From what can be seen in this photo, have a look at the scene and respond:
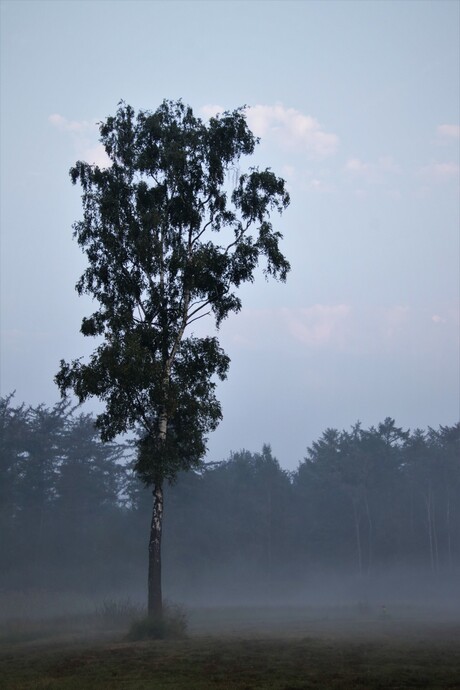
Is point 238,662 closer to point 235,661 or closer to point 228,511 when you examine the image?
point 235,661

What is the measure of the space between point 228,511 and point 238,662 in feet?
269

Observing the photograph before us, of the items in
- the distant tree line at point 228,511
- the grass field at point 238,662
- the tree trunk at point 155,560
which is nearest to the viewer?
the grass field at point 238,662

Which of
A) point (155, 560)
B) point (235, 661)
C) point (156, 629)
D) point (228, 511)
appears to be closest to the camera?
point (235, 661)

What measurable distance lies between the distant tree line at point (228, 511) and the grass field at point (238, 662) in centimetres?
4865

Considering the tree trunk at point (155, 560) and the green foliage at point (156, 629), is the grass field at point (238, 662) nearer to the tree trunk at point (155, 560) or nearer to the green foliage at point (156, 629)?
the green foliage at point (156, 629)

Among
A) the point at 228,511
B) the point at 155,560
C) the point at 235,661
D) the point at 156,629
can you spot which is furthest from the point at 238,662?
the point at 228,511

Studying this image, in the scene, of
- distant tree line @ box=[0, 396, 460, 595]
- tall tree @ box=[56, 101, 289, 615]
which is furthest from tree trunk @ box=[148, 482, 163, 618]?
distant tree line @ box=[0, 396, 460, 595]

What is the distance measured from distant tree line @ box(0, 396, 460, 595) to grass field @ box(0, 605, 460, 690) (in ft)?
160

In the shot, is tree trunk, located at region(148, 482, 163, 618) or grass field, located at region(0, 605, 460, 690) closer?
grass field, located at region(0, 605, 460, 690)

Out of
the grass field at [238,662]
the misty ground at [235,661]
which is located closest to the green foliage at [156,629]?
the grass field at [238,662]

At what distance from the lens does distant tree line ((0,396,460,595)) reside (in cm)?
7525

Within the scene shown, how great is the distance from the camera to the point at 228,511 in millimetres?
98938

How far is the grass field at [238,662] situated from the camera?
15.0m

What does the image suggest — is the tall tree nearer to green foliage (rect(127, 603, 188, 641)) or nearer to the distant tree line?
green foliage (rect(127, 603, 188, 641))
